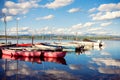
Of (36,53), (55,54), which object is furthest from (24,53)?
(55,54)

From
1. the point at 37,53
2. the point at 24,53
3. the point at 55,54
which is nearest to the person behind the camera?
the point at 55,54

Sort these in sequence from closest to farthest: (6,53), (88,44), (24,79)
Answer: (24,79) < (6,53) < (88,44)

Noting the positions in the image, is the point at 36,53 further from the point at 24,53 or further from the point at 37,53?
the point at 24,53

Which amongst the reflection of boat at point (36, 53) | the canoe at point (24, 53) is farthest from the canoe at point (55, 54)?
the canoe at point (24, 53)

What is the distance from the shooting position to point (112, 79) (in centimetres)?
1147

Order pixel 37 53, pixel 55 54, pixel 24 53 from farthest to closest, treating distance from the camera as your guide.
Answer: pixel 24 53 < pixel 37 53 < pixel 55 54

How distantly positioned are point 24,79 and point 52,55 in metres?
8.68

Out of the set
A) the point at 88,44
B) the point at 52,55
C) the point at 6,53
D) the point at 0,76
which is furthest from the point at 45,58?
the point at 88,44

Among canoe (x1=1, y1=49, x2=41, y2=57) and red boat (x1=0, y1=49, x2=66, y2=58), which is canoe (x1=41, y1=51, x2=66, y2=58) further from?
canoe (x1=1, y1=49, x2=41, y2=57)

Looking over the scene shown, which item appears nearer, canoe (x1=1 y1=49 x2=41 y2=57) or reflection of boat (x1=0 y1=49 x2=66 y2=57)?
reflection of boat (x1=0 y1=49 x2=66 y2=57)

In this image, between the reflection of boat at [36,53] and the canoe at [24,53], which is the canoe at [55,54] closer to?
the reflection of boat at [36,53]

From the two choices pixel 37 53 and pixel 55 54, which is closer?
pixel 55 54

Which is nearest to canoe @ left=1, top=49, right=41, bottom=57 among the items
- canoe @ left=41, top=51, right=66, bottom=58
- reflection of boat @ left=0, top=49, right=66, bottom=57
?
reflection of boat @ left=0, top=49, right=66, bottom=57

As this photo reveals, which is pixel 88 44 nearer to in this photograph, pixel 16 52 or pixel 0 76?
pixel 16 52
